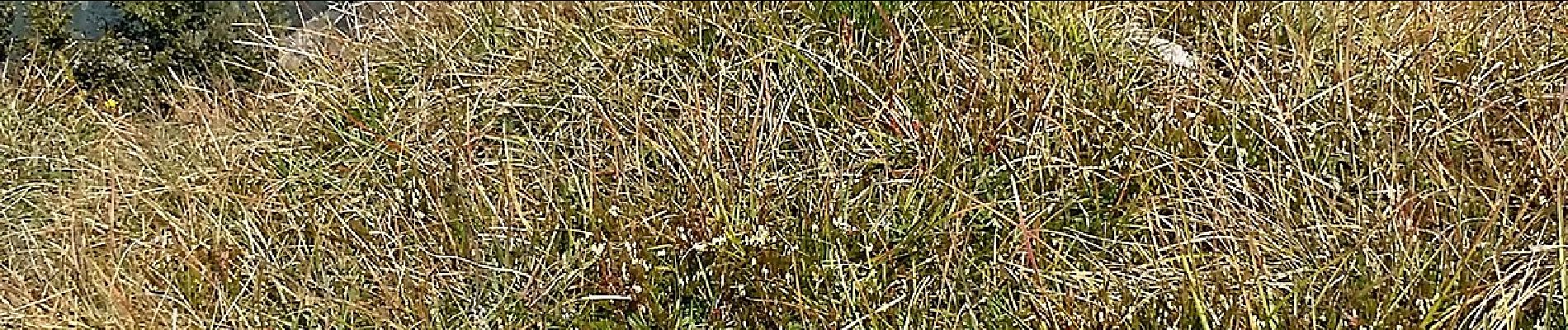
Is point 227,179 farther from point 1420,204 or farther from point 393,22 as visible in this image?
point 1420,204

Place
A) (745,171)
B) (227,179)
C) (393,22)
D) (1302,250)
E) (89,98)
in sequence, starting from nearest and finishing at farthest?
(1302,250) → (745,171) → (227,179) → (89,98) → (393,22)

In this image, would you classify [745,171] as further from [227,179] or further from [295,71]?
[295,71]

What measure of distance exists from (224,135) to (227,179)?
0.84 ft

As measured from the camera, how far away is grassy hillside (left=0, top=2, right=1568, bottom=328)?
1997mm

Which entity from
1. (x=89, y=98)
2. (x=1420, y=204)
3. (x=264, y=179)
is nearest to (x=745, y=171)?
(x=264, y=179)

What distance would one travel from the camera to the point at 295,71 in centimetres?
306

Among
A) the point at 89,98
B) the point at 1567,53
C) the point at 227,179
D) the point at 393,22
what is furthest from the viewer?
the point at 393,22

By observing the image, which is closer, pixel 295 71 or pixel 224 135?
pixel 224 135

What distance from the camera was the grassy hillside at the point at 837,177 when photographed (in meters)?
2.00

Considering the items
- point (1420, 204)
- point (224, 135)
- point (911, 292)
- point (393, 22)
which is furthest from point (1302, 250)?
point (393, 22)

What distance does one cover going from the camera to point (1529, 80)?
8.27 ft

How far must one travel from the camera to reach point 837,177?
236 cm

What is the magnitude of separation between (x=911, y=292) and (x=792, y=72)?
0.85 m

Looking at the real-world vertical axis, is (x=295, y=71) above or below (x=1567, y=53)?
below
